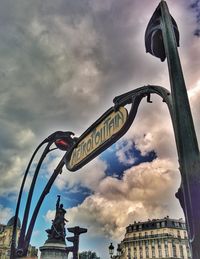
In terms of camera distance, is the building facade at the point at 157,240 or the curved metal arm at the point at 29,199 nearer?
the curved metal arm at the point at 29,199

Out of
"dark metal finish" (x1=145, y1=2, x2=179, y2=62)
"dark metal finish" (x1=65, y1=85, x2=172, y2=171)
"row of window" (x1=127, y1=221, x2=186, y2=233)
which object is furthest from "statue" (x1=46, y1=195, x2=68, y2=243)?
"row of window" (x1=127, y1=221, x2=186, y2=233)

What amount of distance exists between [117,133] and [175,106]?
1.67 metres

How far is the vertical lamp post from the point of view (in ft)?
7.86

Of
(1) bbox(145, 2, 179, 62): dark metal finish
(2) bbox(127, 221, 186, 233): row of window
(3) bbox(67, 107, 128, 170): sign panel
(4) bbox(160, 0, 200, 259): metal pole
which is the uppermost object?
(2) bbox(127, 221, 186, 233): row of window

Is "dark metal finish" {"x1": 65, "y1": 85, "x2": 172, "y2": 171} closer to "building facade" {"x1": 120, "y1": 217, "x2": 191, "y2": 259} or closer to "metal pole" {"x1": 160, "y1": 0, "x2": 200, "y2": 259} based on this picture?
"metal pole" {"x1": 160, "y1": 0, "x2": 200, "y2": 259}

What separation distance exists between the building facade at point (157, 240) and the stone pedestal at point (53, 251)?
3062 inches

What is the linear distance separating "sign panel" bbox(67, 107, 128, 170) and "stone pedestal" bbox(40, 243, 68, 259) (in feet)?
12.5

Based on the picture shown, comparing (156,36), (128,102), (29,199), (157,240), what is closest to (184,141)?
(156,36)

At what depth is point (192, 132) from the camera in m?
2.67

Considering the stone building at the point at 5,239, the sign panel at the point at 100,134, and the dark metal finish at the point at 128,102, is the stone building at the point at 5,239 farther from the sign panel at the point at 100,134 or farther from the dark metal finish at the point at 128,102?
the dark metal finish at the point at 128,102

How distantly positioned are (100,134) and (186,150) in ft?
8.29

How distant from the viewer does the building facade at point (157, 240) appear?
79.6 m

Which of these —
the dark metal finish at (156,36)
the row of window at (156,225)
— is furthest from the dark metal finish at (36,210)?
the row of window at (156,225)

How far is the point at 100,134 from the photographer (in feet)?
16.4
